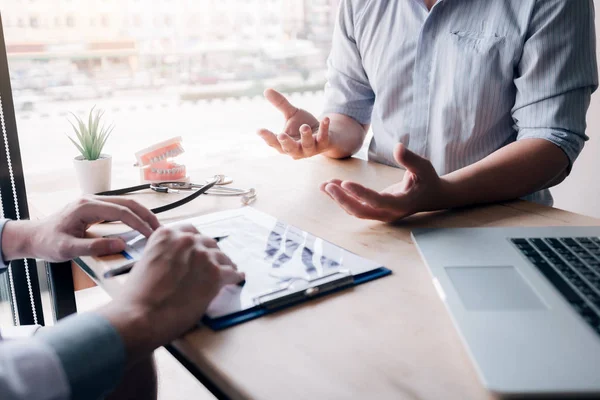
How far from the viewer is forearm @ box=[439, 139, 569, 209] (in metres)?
0.94

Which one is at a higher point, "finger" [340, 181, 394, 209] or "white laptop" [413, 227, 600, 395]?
"finger" [340, 181, 394, 209]

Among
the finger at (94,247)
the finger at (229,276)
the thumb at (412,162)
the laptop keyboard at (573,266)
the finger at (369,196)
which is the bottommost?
the finger at (94,247)

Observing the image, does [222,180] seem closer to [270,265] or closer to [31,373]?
[270,265]

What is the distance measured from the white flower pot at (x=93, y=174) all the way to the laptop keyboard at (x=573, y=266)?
83 centimetres

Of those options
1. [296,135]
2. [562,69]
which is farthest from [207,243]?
[562,69]

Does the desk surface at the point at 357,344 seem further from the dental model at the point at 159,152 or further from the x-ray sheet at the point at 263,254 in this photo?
the dental model at the point at 159,152

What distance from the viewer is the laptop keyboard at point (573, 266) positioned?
1.84ft

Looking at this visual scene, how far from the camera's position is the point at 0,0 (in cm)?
151

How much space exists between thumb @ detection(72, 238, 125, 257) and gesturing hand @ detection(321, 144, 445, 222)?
0.33 m

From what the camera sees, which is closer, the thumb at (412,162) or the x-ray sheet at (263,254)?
the x-ray sheet at (263,254)

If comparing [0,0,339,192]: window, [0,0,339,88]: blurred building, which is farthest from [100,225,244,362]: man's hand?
[0,0,339,88]: blurred building

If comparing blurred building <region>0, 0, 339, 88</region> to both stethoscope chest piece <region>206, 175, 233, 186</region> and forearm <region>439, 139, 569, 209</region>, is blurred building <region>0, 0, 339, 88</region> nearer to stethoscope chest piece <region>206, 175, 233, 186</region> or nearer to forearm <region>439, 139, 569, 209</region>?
stethoscope chest piece <region>206, 175, 233, 186</region>

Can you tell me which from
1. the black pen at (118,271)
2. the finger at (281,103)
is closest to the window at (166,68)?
the finger at (281,103)

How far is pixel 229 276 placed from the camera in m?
0.65
